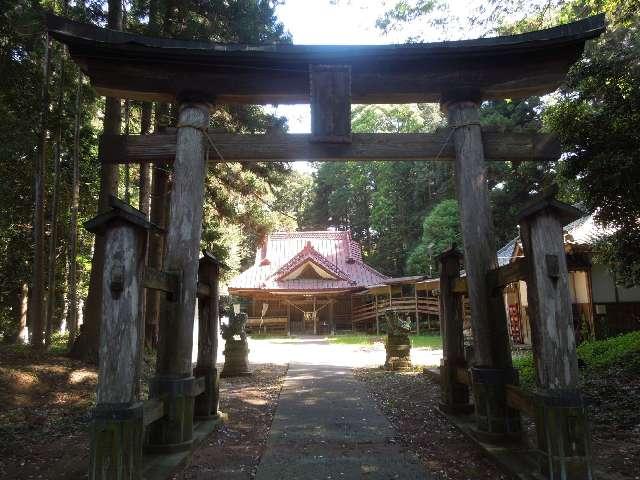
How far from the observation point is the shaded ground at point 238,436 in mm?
3932

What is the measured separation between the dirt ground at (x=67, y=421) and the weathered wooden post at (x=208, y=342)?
356mm

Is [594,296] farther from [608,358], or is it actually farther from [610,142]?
[610,142]

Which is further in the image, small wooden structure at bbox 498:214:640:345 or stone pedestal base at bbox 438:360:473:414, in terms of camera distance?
small wooden structure at bbox 498:214:640:345

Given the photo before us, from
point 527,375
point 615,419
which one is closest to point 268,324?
point 527,375

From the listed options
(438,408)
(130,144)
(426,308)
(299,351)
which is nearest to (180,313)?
(130,144)

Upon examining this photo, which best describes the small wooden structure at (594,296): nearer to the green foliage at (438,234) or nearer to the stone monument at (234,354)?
the stone monument at (234,354)

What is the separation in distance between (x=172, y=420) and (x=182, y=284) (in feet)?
4.15

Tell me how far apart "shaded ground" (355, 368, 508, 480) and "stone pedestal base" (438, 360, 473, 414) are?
8.1 inches

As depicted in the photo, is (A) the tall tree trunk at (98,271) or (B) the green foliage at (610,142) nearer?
(B) the green foliage at (610,142)

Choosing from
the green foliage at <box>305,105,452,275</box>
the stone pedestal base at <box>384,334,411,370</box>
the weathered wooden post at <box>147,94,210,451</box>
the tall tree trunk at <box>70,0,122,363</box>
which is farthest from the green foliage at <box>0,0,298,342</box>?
the green foliage at <box>305,105,452,275</box>

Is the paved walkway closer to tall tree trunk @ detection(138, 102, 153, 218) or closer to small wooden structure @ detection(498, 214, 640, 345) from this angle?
tall tree trunk @ detection(138, 102, 153, 218)

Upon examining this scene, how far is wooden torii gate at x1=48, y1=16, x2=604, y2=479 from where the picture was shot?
4391 mm

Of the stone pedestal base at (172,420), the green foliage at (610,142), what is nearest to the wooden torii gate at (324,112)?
the stone pedestal base at (172,420)

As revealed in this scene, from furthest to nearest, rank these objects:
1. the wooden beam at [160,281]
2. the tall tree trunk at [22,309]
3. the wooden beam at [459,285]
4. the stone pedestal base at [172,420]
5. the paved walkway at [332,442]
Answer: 1. the tall tree trunk at [22,309]
2. the wooden beam at [459,285]
3. the stone pedestal base at [172,420]
4. the paved walkway at [332,442]
5. the wooden beam at [160,281]
